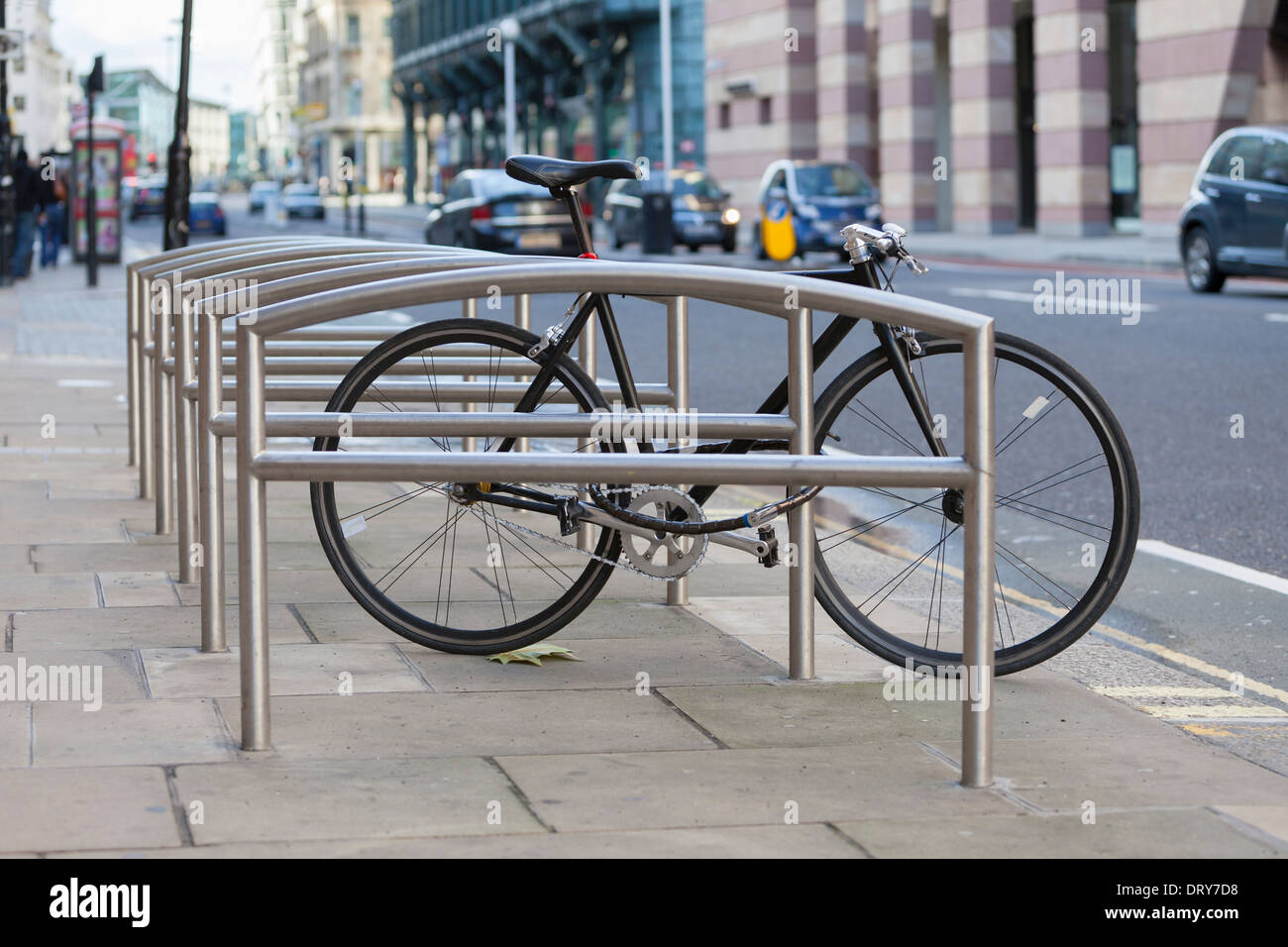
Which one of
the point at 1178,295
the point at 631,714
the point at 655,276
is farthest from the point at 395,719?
the point at 1178,295

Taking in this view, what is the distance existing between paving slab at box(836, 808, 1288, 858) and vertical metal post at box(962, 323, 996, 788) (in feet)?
0.74

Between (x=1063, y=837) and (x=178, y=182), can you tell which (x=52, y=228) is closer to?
(x=178, y=182)

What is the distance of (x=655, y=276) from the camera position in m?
3.81

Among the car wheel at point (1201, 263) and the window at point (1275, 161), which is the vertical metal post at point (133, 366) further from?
the car wheel at point (1201, 263)

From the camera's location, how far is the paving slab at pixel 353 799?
328cm

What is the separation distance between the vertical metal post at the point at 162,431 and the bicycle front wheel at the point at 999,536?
2316mm

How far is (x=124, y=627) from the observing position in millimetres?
5039

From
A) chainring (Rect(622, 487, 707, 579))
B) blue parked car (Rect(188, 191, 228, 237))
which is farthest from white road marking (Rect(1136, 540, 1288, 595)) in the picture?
blue parked car (Rect(188, 191, 228, 237))

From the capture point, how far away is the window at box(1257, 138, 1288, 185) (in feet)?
60.9

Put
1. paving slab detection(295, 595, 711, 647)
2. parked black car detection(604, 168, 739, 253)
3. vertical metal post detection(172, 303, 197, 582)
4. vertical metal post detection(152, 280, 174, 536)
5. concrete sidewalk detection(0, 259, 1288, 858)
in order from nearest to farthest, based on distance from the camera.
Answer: concrete sidewalk detection(0, 259, 1288, 858) < paving slab detection(295, 595, 711, 647) < vertical metal post detection(172, 303, 197, 582) < vertical metal post detection(152, 280, 174, 536) < parked black car detection(604, 168, 739, 253)

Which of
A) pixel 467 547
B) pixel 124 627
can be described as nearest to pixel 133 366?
pixel 467 547

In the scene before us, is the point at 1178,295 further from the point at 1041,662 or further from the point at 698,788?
the point at 698,788

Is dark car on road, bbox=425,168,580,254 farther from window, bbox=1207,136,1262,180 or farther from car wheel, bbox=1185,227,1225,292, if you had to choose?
window, bbox=1207,136,1262,180

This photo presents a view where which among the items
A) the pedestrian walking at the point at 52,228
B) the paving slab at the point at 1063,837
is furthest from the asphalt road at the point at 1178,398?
the pedestrian walking at the point at 52,228
